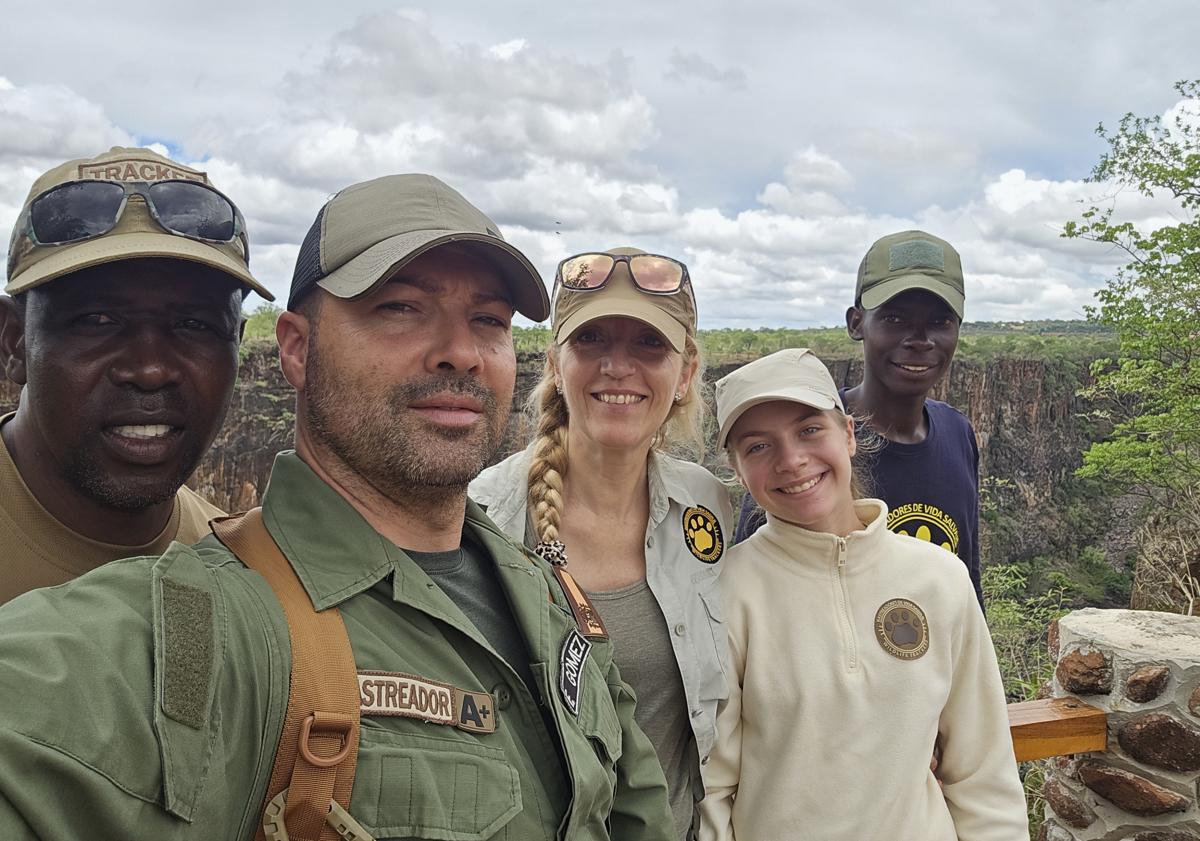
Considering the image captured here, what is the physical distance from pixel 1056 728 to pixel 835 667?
1.36m

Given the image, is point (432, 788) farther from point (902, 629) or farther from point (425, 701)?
point (902, 629)

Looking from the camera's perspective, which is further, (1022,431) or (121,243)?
(1022,431)

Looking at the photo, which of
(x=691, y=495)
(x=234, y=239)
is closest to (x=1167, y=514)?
(x=691, y=495)

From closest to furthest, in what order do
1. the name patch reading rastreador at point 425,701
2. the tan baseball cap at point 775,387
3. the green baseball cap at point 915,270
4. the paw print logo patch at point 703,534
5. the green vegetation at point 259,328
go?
the name patch reading rastreador at point 425,701 < the tan baseball cap at point 775,387 < the paw print logo patch at point 703,534 < the green baseball cap at point 915,270 < the green vegetation at point 259,328

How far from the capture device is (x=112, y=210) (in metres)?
1.59

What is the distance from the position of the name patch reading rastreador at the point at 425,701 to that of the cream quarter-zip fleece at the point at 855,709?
92 cm

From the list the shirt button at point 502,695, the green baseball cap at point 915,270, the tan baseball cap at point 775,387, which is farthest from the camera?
the green baseball cap at point 915,270

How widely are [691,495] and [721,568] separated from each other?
8.8 inches

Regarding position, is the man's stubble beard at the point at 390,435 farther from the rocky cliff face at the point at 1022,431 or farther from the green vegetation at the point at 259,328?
the rocky cliff face at the point at 1022,431

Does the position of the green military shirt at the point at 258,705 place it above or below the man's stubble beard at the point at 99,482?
below

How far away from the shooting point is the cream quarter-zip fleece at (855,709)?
1986 millimetres

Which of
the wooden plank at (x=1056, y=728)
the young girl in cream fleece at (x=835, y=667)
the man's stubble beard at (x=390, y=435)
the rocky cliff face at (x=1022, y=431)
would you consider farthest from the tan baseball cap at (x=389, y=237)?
the rocky cliff face at (x=1022, y=431)

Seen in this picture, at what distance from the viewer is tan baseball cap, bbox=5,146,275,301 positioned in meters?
1.52

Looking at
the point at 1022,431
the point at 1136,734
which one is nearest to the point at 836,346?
the point at 1022,431
